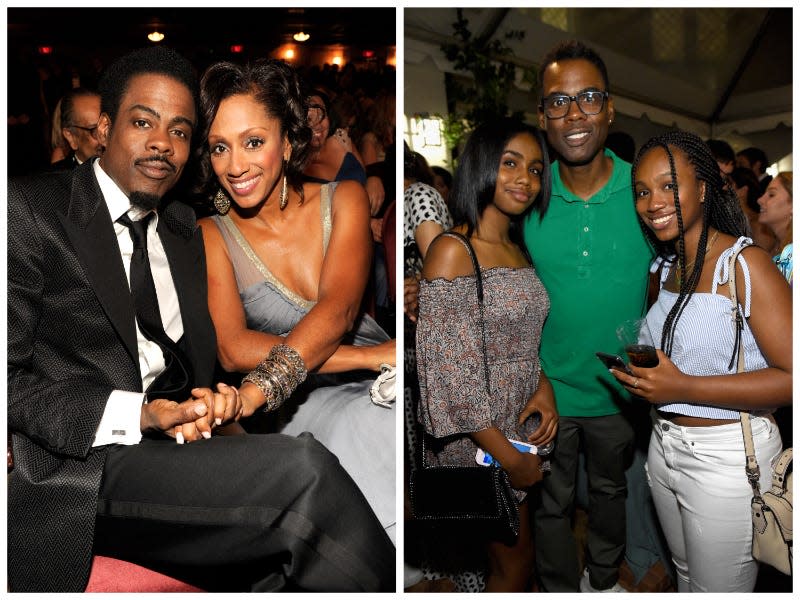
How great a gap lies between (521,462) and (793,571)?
84 centimetres

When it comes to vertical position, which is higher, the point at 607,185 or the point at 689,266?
the point at 607,185

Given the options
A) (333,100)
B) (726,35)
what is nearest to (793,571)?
(333,100)

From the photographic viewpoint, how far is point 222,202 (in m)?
1.94

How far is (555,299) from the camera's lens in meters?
2.36

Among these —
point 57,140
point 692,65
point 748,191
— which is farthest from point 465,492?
point 692,65

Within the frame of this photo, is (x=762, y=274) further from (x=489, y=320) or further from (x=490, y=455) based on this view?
(x=490, y=455)

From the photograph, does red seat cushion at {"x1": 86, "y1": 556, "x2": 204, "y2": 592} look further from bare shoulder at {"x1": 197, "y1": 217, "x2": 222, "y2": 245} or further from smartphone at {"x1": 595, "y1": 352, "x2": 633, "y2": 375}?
A: smartphone at {"x1": 595, "y1": 352, "x2": 633, "y2": 375}

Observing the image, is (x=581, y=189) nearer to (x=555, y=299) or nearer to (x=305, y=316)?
(x=555, y=299)

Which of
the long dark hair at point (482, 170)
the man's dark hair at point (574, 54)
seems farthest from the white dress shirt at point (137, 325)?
the man's dark hair at point (574, 54)

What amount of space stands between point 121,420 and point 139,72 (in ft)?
3.07

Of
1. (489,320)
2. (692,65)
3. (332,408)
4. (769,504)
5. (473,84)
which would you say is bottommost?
(769,504)

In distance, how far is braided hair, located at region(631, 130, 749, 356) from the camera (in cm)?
197

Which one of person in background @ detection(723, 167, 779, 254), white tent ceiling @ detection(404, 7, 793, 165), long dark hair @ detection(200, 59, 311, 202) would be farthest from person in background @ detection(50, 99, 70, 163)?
person in background @ detection(723, 167, 779, 254)

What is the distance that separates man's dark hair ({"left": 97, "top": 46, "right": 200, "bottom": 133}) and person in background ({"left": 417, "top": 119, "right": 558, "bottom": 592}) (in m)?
0.93
